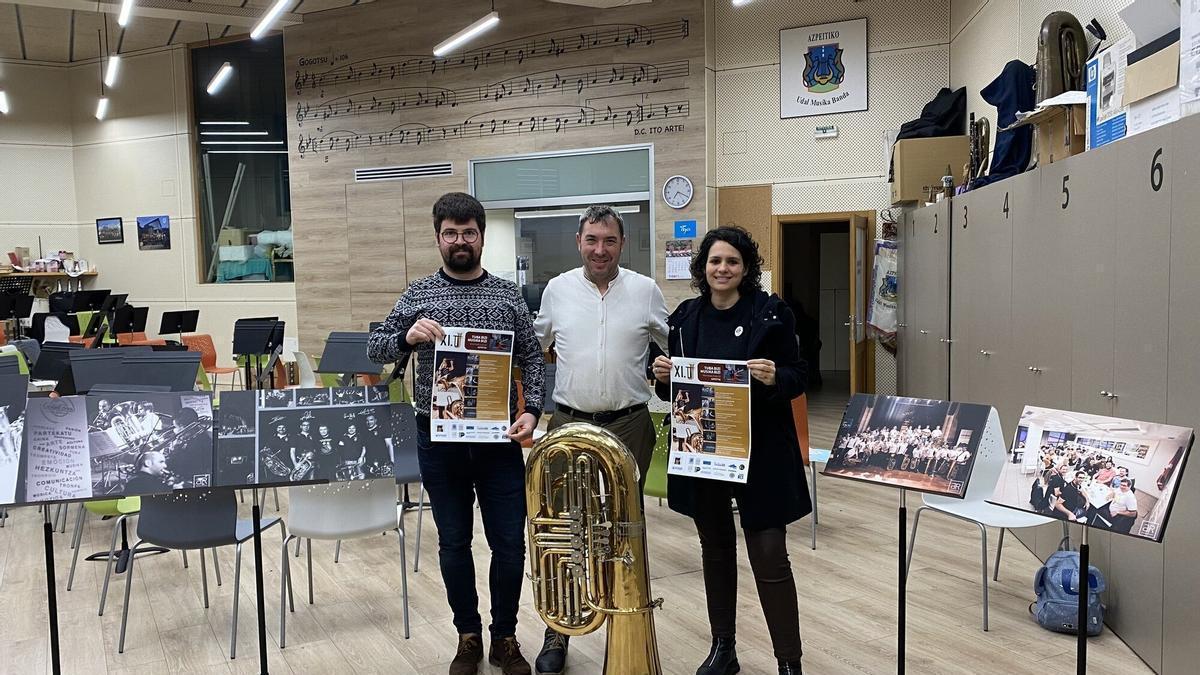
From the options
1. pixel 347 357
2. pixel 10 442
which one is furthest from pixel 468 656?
pixel 347 357

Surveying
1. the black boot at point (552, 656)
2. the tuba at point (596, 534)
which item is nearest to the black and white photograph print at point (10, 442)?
the tuba at point (596, 534)

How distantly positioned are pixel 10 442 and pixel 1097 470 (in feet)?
9.30

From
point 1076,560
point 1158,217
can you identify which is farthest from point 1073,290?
point 1076,560

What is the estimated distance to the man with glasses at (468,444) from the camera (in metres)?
2.95

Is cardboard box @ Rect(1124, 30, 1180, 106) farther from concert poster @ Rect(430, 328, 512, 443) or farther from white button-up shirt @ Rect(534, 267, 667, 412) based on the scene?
concert poster @ Rect(430, 328, 512, 443)

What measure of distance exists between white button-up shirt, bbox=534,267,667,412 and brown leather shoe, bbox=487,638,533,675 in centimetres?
88

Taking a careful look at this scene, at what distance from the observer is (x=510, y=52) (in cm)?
989

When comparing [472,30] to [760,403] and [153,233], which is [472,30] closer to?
[760,403]

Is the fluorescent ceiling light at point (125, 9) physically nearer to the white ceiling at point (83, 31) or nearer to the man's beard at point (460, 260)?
the white ceiling at point (83, 31)

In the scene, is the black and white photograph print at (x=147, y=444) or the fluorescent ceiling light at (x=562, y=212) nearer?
the black and white photograph print at (x=147, y=444)

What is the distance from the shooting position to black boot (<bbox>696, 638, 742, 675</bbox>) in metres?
3.11

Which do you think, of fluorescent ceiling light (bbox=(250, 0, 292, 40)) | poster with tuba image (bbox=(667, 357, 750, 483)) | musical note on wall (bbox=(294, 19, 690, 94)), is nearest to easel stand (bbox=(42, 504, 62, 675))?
poster with tuba image (bbox=(667, 357, 750, 483))

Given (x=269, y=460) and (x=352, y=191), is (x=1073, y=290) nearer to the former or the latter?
(x=269, y=460)

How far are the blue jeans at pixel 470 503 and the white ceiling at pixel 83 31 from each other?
8.85 m
